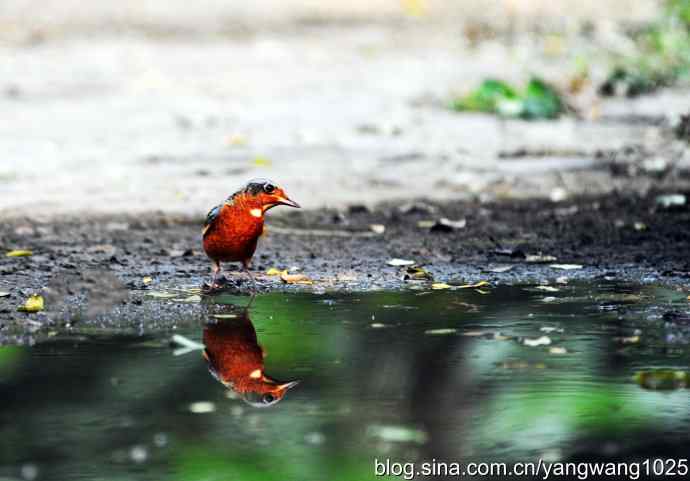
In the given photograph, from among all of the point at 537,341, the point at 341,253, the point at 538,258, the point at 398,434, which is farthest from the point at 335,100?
the point at 398,434

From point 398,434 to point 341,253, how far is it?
309 centimetres

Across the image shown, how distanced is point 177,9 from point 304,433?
44.6 ft

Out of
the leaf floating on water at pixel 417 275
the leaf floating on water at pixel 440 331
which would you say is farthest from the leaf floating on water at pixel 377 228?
the leaf floating on water at pixel 440 331

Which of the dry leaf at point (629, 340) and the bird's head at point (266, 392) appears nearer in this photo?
the bird's head at point (266, 392)

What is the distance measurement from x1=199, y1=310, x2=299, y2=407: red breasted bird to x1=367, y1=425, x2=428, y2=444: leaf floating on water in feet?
1.45

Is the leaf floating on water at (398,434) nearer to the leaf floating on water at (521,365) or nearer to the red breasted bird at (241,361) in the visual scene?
the red breasted bird at (241,361)

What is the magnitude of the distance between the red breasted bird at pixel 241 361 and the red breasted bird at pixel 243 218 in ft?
1.29

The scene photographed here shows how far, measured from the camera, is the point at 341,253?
6930 millimetres

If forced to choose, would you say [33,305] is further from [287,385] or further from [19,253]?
[287,385]

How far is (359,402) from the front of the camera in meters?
4.19

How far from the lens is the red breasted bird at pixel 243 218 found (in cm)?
567

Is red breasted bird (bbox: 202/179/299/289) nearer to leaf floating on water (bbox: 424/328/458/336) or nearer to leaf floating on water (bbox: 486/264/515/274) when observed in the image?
leaf floating on water (bbox: 424/328/458/336)

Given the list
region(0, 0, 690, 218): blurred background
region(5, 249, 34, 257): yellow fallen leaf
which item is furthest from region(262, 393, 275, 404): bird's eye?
region(0, 0, 690, 218): blurred background

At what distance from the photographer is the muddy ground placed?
18.6 feet
